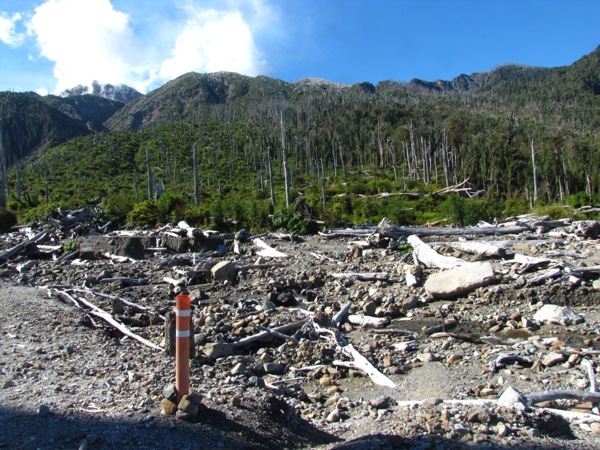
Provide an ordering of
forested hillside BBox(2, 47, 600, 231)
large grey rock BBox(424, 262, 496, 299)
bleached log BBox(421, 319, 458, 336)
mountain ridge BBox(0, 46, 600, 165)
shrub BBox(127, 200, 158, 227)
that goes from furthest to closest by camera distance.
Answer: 1. mountain ridge BBox(0, 46, 600, 165)
2. forested hillside BBox(2, 47, 600, 231)
3. shrub BBox(127, 200, 158, 227)
4. large grey rock BBox(424, 262, 496, 299)
5. bleached log BBox(421, 319, 458, 336)

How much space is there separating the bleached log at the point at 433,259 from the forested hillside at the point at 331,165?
7.34m

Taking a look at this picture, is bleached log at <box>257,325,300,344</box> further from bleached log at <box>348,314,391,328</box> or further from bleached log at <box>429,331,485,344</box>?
bleached log at <box>429,331,485,344</box>

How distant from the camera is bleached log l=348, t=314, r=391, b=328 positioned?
7410 millimetres

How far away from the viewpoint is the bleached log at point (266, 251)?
44.4 feet

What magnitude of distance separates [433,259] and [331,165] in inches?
2268

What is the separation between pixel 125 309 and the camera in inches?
334

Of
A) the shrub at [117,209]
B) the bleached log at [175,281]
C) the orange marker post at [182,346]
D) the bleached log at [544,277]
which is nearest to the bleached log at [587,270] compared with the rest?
the bleached log at [544,277]

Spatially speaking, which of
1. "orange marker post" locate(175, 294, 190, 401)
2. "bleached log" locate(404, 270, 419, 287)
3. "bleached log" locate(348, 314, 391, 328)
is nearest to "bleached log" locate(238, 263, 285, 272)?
"bleached log" locate(404, 270, 419, 287)

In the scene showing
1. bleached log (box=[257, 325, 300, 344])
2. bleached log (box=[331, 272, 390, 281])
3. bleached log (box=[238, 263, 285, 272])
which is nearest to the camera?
bleached log (box=[257, 325, 300, 344])

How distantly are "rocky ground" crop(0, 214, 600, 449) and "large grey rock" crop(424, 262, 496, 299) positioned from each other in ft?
0.22

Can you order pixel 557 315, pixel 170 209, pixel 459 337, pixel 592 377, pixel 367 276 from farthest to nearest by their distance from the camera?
pixel 170 209, pixel 367 276, pixel 557 315, pixel 459 337, pixel 592 377

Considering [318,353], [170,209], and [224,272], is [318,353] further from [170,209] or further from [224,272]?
[170,209]

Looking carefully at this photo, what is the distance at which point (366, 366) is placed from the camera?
5.50 m

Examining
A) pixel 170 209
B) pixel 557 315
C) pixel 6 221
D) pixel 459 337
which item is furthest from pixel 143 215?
pixel 557 315
